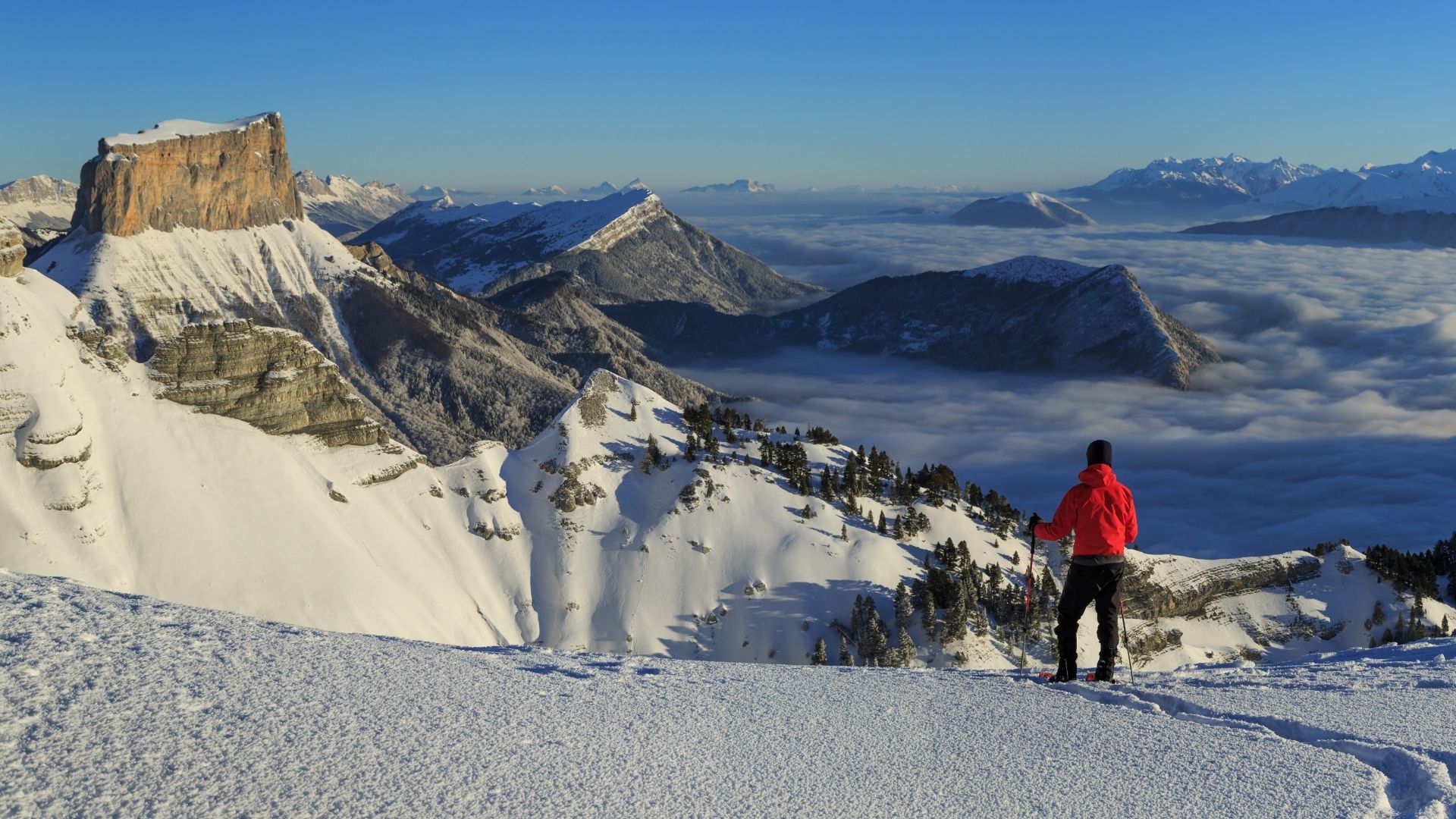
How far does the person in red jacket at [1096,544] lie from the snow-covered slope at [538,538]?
55.0m

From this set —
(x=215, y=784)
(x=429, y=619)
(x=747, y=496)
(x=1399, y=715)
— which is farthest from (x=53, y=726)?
(x=747, y=496)

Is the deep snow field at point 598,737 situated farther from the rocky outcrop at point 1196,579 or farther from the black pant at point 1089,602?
the rocky outcrop at point 1196,579

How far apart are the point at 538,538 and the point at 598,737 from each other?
248 ft

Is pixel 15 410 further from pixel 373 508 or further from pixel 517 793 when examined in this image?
pixel 517 793

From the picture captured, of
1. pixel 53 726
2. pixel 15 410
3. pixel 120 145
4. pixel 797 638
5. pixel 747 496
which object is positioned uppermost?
pixel 120 145

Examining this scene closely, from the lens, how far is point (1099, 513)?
2208 centimetres

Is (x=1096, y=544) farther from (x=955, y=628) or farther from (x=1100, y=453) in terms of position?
(x=955, y=628)

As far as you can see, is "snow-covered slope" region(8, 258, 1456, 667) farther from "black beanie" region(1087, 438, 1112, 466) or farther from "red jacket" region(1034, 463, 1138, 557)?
"black beanie" region(1087, 438, 1112, 466)

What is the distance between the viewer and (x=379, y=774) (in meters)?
13.3

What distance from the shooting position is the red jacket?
2206 centimetres

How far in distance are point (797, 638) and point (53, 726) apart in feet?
229

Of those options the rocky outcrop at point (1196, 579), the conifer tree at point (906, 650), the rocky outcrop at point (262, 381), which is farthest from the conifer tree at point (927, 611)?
the rocky outcrop at point (262, 381)

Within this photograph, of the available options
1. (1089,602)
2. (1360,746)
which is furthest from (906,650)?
(1360,746)

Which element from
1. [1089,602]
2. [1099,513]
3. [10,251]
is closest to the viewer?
[1099,513]
